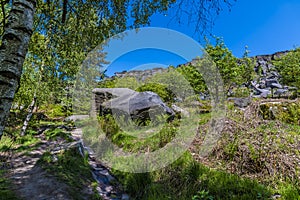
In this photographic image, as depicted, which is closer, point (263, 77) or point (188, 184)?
point (188, 184)

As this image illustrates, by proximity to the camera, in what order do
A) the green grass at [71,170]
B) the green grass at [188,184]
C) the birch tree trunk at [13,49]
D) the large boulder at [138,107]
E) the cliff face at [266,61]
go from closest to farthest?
the birch tree trunk at [13,49], the green grass at [188,184], the green grass at [71,170], the large boulder at [138,107], the cliff face at [266,61]

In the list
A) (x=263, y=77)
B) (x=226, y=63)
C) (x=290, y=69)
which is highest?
(x=263, y=77)

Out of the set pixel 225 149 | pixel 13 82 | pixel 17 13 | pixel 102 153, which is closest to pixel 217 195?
pixel 225 149

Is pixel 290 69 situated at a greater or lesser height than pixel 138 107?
greater

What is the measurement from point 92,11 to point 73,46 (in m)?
0.99

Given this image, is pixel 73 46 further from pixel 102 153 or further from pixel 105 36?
pixel 102 153

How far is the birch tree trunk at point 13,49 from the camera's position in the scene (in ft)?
4.19

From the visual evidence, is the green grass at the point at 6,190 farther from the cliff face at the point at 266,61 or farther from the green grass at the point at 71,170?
the cliff face at the point at 266,61

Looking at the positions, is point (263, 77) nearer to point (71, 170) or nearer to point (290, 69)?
point (290, 69)

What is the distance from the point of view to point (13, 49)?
1.36 m

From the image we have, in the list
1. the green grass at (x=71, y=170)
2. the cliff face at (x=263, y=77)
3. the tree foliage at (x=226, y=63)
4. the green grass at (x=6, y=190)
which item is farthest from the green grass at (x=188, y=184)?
the tree foliage at (x=226, y=63)

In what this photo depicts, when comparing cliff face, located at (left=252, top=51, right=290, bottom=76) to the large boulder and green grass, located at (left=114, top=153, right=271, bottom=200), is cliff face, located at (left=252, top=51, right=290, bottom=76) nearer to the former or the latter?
the large boulder

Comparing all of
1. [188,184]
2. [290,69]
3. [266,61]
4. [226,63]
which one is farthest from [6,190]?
[266,61]

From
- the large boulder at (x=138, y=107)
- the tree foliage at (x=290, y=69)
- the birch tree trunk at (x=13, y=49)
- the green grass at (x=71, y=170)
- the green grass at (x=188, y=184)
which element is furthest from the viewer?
the tree foliage at (x=290, y=69)
